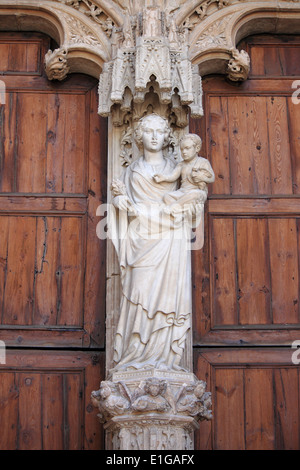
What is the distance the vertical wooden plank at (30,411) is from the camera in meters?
6.15

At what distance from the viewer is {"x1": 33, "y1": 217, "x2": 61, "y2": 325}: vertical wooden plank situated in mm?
6500

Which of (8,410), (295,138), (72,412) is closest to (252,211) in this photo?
(295,138)

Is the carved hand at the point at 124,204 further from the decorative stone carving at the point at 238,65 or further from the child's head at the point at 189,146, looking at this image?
the decorative stone carving at the point at 238,65

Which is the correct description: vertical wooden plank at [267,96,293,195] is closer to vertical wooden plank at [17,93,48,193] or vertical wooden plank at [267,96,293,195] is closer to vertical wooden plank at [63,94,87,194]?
vertical wooden plank at [63,94,87,194]

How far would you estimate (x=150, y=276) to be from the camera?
594 cm

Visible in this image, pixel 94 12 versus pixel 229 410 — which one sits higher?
pixel 94 12

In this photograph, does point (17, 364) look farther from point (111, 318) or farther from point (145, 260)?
point (145, 260)

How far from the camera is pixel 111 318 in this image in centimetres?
623

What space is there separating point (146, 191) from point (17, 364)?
60.5 inches

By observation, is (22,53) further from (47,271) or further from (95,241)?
(47,271)

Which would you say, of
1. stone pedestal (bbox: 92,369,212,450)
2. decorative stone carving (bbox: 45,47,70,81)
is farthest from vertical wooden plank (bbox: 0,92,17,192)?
stone pedestal (bbox: 92,369,212,450)

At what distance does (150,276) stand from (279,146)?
176 cm

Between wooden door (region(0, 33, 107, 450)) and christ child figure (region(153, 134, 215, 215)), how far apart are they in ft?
2.44
